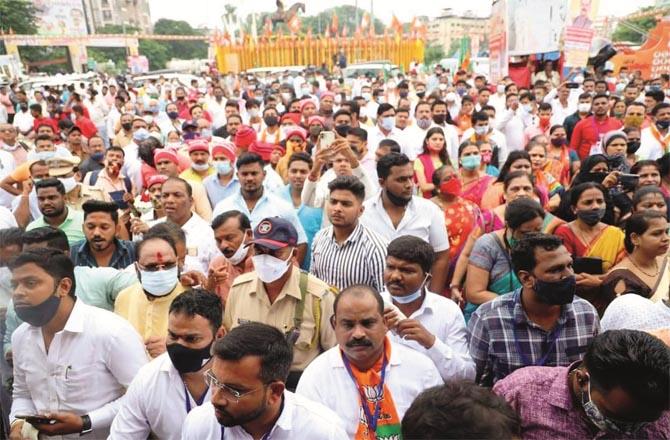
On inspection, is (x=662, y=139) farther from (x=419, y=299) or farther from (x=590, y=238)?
(x=419, y=299)

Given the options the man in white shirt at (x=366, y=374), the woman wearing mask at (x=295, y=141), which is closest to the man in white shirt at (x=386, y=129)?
the woman wearing mask at (x=295, y=141)

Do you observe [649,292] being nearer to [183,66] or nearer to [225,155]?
[225,155]

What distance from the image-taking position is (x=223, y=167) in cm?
542

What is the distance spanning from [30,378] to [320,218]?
246cm

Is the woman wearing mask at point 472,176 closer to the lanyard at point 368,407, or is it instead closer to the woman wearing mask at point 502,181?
the woman wearing mask at point 502,181

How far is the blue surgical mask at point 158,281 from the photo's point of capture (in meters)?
2.95

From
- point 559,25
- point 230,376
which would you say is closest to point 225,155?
point 230,376

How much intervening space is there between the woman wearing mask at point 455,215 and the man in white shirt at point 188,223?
1.74 m

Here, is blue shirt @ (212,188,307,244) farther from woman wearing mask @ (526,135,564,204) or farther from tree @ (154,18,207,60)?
tree @ (154,18,207,60)

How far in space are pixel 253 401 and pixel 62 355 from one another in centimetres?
110

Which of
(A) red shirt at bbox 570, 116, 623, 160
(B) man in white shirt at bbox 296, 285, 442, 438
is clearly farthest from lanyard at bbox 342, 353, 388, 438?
(A) red shirt at bbox 570, 116, 623, 160

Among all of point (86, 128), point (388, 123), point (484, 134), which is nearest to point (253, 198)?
point (388, 123)

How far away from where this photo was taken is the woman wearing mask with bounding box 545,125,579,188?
616cm

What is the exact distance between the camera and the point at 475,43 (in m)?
24.7
